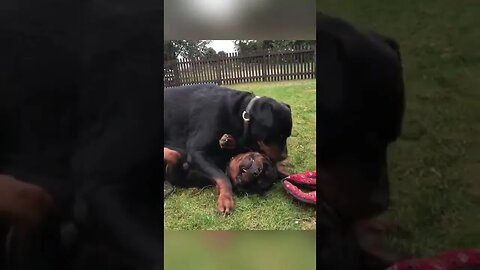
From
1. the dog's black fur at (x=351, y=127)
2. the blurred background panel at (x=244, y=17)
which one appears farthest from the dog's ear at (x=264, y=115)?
the dog's black fur at (x=351, y=127)

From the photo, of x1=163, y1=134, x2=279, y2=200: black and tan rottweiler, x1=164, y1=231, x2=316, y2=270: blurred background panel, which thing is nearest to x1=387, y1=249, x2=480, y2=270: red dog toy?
x1=164, y1=231, x2=316, y2=270: blurred background panel

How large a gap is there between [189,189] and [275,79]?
74cm

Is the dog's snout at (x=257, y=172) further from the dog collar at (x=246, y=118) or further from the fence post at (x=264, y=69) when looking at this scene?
the fence post at (x=264, y=69)

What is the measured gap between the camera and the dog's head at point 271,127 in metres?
2.33

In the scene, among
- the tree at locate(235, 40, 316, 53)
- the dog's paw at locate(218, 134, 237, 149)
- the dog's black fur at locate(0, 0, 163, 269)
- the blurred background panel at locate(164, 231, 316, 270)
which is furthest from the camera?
the dog's paw at locate(218, 134, 237, 149)

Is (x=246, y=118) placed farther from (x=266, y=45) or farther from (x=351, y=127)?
(x=351, y=127)

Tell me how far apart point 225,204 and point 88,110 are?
1476 mm

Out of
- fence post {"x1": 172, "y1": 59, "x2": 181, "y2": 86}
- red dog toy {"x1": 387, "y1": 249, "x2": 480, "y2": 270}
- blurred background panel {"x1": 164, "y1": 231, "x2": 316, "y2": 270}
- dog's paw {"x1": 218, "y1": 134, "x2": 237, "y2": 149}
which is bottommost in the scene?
blurred background panel {"x1": 164, "y1": 231, "x2": 316, "y2": 270}

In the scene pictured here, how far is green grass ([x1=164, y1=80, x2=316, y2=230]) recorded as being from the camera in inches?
86.9

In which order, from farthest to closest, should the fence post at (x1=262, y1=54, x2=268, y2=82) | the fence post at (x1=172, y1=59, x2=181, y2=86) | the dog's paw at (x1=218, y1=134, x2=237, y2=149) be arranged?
the dog's paw at (x1=218, y1=134, x2=237, y2=149)
the fence post at (x1=172, y1=59, x2=181, y2=86)
the fence post at (x1=262, y1=54, x2=268, y2=82)

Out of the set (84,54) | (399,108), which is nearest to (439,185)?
(399,108)

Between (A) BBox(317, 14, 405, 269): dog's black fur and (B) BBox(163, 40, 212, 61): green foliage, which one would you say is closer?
(A) BBox(317, 14, 405, 269): dog's black fur

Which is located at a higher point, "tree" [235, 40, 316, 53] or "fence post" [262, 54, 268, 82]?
"tree" [235, 40, 316, 53]

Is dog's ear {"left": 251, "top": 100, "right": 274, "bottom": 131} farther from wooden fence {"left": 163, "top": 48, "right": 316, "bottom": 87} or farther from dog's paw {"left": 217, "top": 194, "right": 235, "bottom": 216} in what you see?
dog's paw {"left": 217, "top": 194, "right": 235, "bottom": 216}
